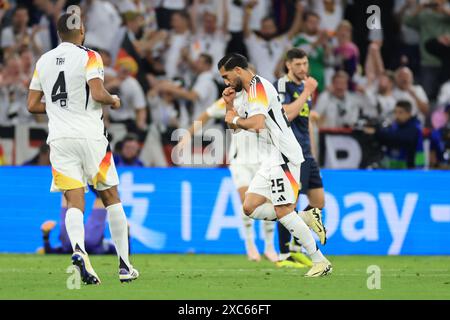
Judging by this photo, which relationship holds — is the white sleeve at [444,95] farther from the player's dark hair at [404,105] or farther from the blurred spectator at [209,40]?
the blurred spectator at [209,40]

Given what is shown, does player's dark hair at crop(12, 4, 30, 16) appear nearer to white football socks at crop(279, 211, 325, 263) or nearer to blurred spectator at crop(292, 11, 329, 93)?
blurred spectator at crop(292, 11, 329, 93)

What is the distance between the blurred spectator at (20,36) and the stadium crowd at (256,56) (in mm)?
21

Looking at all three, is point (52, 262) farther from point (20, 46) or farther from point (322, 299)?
point (20, 46)

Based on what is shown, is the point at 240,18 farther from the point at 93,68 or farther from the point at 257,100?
the point at 93,68

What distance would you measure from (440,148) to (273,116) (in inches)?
297

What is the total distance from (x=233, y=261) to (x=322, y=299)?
525 cm

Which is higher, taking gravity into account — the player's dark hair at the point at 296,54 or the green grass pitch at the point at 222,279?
the player's dark hair at the point at 296,54

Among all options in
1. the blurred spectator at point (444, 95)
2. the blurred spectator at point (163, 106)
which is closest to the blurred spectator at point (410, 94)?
the blurred spectator at point (444, 95)

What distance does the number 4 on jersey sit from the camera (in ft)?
33.4

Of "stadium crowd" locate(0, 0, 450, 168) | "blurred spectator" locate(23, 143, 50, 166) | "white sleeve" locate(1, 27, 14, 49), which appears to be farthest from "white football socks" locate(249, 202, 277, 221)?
"white sleeve" locate(1, 27, 14, 49)

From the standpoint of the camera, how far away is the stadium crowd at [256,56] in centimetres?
1800

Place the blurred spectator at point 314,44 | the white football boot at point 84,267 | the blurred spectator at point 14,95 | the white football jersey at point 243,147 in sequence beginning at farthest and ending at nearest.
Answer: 1. the blurred spectator at point 314,44
2. the blurred spectator at point 14,95
3. the white football jersey at point 243,147
4. the white football boot at point 84,267

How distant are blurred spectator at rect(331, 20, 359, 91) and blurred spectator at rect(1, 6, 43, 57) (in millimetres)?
5093
